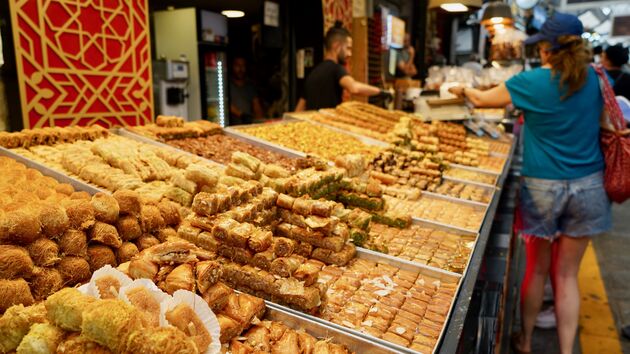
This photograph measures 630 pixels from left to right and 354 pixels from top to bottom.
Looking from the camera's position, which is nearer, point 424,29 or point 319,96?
point 319,96

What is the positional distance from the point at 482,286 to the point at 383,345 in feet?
3.54

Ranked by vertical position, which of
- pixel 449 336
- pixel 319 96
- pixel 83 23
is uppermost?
pixel 83 23

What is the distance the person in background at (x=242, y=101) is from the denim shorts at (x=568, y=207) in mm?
8033

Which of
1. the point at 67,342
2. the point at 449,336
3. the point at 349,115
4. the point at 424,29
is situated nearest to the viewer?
the point at 67,342

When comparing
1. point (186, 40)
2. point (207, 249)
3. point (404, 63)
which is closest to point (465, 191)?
point (207, 249)

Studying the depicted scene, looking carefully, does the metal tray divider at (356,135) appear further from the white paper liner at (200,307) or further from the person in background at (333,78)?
the white paper liner at (200,307)

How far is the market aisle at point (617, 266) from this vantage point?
450cm

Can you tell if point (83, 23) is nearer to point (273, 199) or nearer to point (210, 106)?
point (273, 199)

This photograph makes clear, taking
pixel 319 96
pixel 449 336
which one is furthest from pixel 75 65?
pixel 449 336

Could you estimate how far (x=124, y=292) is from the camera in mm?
1250

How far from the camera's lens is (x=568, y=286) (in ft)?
11.1

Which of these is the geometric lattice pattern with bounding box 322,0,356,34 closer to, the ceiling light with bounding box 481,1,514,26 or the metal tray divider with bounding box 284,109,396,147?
the ceiling light with bounding box 481,1,514,26

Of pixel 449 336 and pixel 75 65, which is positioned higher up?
pixel 75 65

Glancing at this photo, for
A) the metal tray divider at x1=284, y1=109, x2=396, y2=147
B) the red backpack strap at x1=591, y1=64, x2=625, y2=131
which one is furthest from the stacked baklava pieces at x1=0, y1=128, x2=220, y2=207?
the red backpack strap at x1=591, y1=64, x2=625, y2=131
